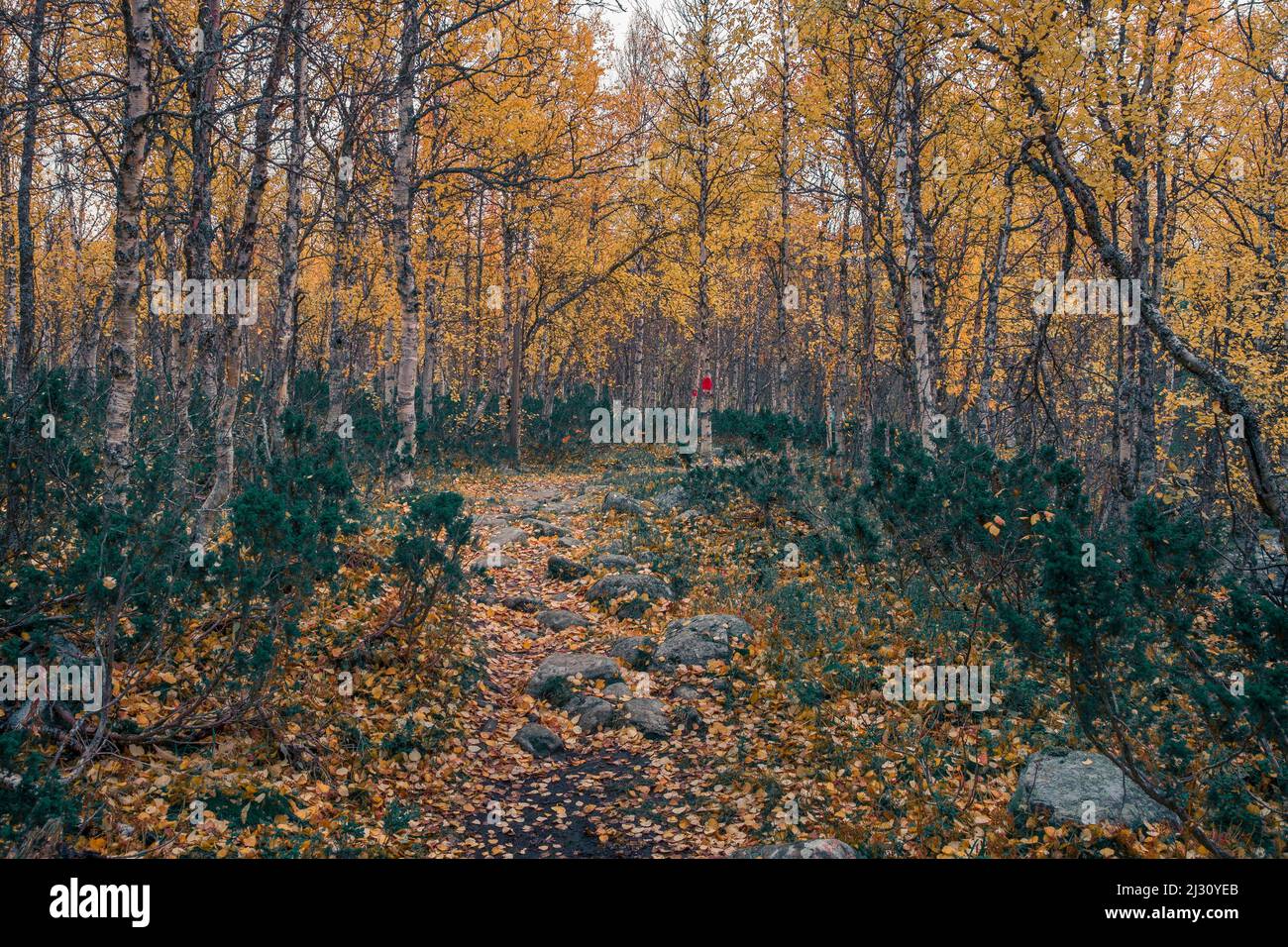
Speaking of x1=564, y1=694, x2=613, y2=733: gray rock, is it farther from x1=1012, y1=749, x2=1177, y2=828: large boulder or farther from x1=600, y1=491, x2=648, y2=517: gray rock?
x1=600, y1=491, x2=648, y2=517: gray rock

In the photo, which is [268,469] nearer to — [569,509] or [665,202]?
[569,509]

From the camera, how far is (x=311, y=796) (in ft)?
13.5

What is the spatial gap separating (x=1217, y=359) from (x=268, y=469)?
13.2 metres

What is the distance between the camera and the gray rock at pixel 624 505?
11422 mm

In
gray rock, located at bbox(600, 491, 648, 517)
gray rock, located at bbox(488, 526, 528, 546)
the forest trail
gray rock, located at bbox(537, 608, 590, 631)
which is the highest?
gray rock, located at bbox(600, 491, 648, 517)

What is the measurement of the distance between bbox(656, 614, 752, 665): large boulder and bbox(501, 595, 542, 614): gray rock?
163 cm

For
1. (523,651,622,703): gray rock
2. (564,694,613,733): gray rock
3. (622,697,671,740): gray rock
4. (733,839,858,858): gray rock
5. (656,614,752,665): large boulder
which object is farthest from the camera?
(656,614,752,665): large boulder

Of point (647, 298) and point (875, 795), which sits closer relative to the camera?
point (875, 795)

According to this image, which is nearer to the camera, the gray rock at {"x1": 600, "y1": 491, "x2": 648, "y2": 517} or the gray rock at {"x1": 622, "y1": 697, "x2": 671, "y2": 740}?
the gray rock at {"x1": 622, "y1": 697, "x2": 671, "y2": 740}

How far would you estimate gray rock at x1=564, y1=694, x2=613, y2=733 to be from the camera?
5688 millimetres

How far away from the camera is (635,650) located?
674 cm

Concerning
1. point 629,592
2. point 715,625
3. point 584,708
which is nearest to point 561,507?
point 629,592

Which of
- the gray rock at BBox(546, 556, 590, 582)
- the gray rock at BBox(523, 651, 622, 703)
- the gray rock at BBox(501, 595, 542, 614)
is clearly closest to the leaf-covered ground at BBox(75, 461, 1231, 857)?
the gray rock at BBox(523, 651, 622, 703)
